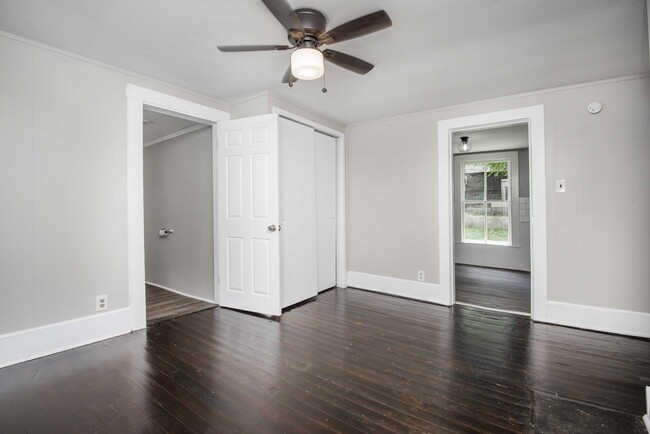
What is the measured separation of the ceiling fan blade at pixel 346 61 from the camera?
212 centimetres

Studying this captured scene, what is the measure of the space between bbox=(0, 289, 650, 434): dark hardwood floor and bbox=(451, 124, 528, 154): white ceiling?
316 centimetres

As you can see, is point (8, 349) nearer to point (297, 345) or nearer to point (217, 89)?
point (297, 345)

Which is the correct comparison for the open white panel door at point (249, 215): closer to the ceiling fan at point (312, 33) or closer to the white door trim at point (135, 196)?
the white door trim at point (135, 196)

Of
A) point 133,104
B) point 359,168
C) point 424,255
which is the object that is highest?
point 133,104

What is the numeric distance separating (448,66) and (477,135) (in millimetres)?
2964

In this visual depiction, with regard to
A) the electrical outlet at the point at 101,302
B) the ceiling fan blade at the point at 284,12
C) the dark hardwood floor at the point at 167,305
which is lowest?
the dark hardwood floor at the point at 167,305

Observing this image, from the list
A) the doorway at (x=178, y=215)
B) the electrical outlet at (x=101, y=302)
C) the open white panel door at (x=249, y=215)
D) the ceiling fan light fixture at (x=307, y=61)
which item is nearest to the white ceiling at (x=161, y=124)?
the doorway at (x=178, y=215)

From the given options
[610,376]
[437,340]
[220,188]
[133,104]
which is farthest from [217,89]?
[610,376]

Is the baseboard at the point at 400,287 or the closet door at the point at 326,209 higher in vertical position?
the closet door at the point at 326,209

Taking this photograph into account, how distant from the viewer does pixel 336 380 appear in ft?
6.79

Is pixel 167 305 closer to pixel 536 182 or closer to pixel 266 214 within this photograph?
pixel 266 214

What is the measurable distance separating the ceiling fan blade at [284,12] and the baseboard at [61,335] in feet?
9.10

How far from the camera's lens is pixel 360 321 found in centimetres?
317

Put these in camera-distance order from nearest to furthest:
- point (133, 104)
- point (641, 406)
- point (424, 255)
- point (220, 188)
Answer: point (641, 406) < point (133, 104) < point (220, 188) < point (424, 255)
